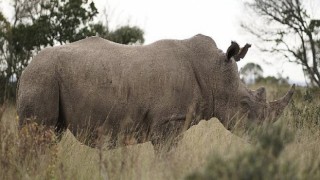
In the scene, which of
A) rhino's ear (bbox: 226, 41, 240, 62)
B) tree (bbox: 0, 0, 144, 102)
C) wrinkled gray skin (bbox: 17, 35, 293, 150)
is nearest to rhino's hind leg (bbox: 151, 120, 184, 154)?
wrinkled gray skin (bbox: 17, 35, 293, 150)

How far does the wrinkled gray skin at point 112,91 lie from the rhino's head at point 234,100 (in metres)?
0.39

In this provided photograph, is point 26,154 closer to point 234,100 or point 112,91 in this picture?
point 112,91

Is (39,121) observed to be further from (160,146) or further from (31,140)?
(160,146)

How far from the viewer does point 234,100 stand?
5.88 meters

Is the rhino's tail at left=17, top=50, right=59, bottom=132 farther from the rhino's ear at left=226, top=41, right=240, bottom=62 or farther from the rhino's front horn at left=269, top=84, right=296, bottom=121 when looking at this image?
the rhino's front horn at left=269, top=84, right=296, bottom=121

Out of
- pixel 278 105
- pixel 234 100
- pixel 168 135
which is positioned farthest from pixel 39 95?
pixel 278 105

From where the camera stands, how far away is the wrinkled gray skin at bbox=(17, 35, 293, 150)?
197 inches

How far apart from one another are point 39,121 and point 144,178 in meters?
1.70

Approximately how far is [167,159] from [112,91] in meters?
1.32

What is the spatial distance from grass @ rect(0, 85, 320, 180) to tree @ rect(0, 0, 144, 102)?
418 inches

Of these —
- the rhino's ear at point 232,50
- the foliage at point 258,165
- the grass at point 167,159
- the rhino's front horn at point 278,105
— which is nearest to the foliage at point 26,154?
the grass at point 167,159

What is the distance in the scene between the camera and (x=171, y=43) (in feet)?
18.6

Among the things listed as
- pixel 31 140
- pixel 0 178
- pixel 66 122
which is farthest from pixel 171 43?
pixel 0 178

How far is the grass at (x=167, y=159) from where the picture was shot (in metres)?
3.01
